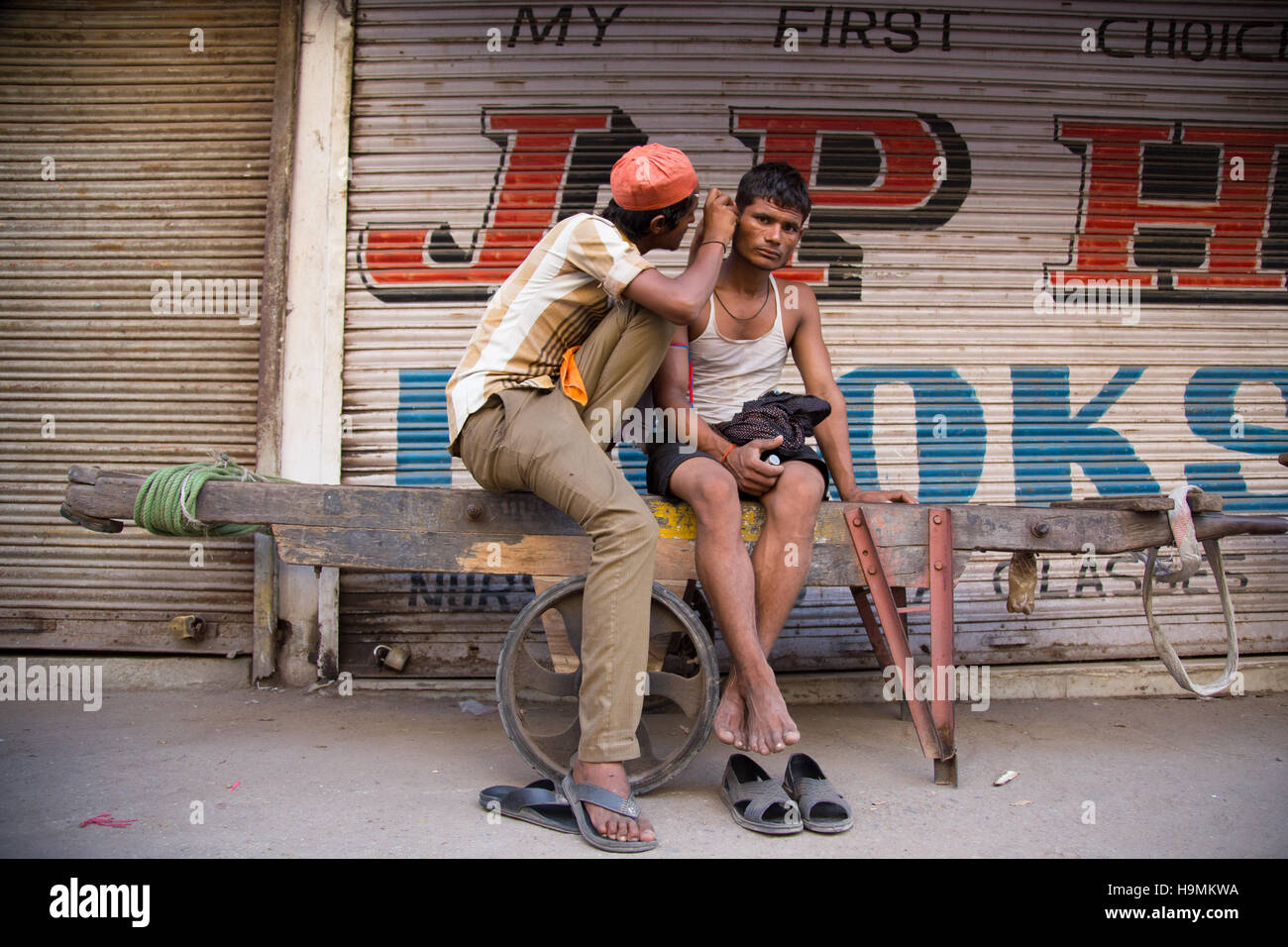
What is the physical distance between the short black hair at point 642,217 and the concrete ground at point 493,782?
1.72 metres

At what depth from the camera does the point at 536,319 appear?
2.78 m

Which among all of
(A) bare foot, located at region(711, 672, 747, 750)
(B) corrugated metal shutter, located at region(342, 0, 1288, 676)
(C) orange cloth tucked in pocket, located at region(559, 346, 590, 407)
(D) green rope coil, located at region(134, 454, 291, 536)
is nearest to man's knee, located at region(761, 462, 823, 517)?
(A) bare foot, located at region(711, 672, 747, 750)

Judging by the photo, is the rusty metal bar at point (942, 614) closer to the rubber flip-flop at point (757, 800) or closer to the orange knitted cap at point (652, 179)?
the rubber flip-flop at point (757, 800)

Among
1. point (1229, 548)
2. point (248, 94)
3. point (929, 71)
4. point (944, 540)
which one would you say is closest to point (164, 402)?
point (248, 94)

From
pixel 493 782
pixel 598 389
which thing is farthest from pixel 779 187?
pixel 493 782

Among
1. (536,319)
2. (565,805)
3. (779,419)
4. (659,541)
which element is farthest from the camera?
(779,419)

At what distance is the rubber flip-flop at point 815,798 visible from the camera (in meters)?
2.51

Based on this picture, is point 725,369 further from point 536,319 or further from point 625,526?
point 625,526

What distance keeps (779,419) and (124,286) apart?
3.08 m

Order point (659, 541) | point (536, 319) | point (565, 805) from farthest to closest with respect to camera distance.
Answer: point (659, 541) → point (536, 319) → point (565, 805)

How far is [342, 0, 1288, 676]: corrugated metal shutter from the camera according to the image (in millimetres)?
4160

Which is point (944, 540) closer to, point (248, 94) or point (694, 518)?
point (694, 518)

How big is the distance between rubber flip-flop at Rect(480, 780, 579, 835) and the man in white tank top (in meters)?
0.51

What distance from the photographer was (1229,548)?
4320mm
